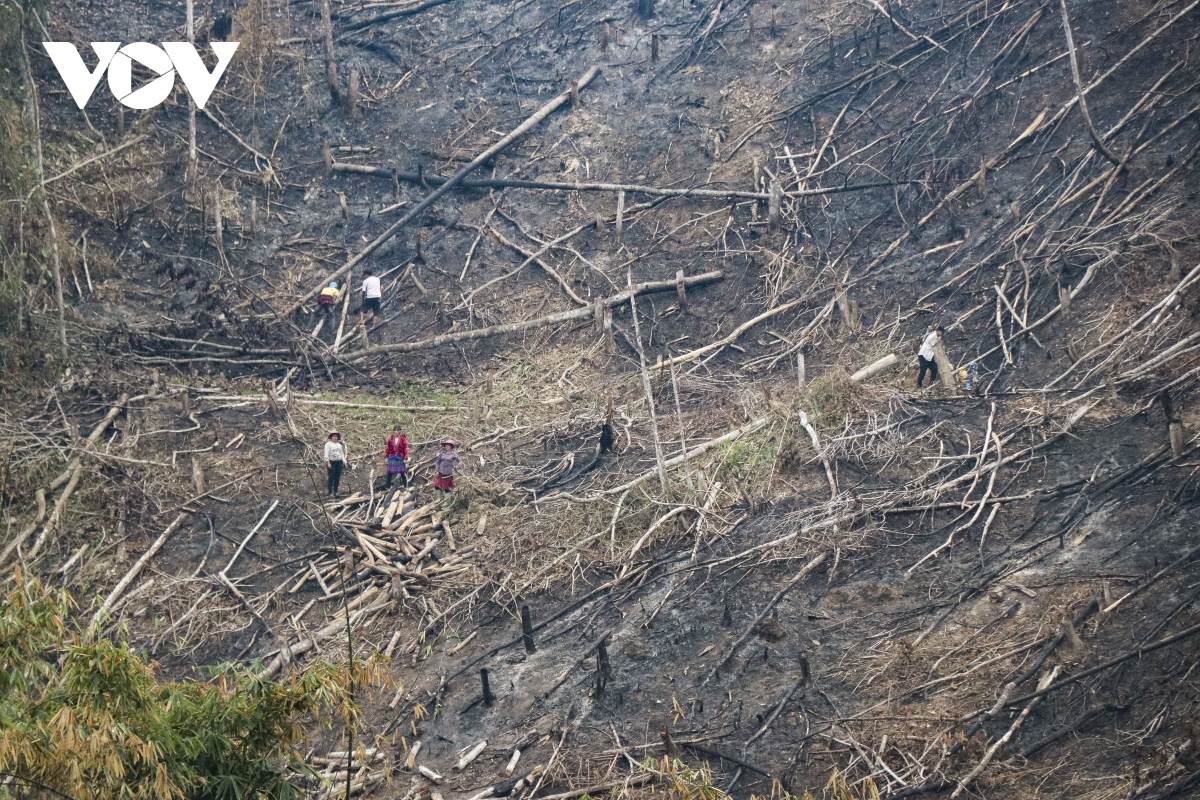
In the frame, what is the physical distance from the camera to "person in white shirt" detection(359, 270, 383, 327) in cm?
1712

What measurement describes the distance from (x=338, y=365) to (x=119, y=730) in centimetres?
1074

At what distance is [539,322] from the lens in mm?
16781

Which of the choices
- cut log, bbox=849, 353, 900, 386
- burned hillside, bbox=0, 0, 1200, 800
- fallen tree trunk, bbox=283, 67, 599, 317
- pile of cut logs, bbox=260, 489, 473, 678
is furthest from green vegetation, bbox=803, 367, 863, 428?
fallen tree trunk, bbox=283, 67, 599, 317

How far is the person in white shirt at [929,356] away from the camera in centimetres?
1299

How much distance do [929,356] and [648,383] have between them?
333 centimetres

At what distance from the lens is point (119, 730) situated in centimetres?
595

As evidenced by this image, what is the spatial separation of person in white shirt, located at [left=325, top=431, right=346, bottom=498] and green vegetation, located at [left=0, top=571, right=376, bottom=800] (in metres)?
6.31

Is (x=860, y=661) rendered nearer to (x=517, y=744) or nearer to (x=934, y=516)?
(x=934, y=516)

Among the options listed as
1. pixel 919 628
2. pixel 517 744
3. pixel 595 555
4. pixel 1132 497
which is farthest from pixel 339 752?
pixel 1132 497

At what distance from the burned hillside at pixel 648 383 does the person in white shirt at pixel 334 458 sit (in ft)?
1.32

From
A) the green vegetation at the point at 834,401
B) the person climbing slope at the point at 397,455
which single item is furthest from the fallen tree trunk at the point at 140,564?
the green vegetation at the point at 834,401

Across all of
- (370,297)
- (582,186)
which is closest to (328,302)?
(370,297)
